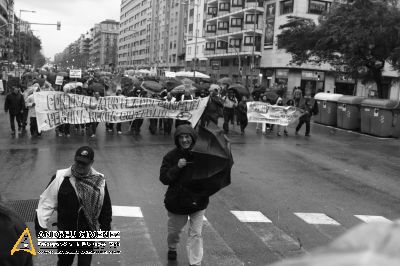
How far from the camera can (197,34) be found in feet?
282

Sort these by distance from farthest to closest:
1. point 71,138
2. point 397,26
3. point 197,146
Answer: point 397,26
point 71,138
point 197,146

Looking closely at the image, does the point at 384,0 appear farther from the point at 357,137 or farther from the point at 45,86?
the point at 45,86

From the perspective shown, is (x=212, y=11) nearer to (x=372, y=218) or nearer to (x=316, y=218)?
(x=372, y=218)

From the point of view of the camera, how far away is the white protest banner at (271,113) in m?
21.1

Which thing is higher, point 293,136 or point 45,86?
point 45,86

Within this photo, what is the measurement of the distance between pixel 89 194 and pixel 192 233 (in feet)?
4.72

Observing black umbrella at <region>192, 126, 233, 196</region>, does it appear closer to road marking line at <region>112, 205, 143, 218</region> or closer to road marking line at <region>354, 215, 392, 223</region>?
road marking line at <region>112, 205, 143, 218</region>

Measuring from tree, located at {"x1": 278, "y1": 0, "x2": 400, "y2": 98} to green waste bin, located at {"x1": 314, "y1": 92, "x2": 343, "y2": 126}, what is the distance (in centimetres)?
306

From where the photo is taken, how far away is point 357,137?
70.6 ft

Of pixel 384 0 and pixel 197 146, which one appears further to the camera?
pixel 384 0

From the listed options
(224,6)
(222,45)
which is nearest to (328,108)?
(222,45)

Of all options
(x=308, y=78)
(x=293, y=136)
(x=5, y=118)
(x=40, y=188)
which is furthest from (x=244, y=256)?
(x=308, y=78)

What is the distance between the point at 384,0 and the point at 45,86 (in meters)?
19.7

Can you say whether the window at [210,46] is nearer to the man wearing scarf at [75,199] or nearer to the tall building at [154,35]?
the tall building at [154,35]
